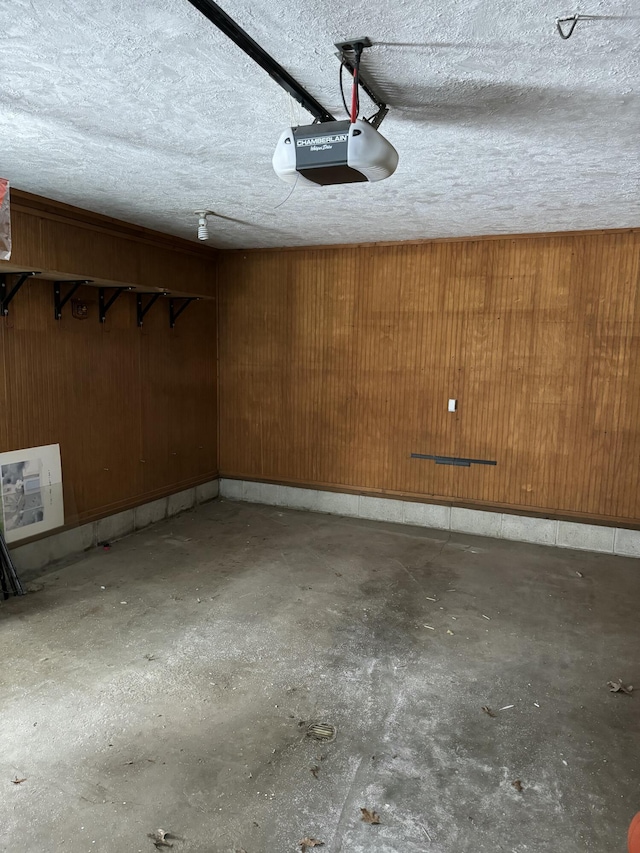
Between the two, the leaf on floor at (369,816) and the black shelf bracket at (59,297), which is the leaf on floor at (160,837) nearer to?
the leaf on floor at (369,816)

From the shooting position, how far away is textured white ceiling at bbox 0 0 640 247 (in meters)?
1.91

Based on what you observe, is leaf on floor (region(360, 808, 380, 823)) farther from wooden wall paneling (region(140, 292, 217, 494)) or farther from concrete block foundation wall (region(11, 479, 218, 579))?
wooden wall paneling (region(140, 292, 217, 494))

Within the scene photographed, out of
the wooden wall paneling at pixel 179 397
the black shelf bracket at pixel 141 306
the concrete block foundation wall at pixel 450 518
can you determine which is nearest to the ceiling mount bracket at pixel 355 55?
the black shelf bracket at pixel 141 306

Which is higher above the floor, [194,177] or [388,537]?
[194,177]

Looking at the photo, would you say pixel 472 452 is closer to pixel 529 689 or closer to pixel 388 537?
pixel 388 537

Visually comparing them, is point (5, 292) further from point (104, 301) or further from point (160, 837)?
point (160, 837)

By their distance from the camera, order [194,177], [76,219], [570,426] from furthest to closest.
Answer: [570,426]
[76,219]
[194,177]

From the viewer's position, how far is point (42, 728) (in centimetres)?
272

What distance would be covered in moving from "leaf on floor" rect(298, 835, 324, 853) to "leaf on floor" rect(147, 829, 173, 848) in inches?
19.0

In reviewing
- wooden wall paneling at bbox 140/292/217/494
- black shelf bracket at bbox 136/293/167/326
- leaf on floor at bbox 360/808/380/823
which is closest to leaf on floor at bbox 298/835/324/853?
leaf on floor at bbox 360/808/380/823

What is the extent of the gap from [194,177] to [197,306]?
2747 millimetres

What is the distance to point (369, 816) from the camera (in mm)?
2242

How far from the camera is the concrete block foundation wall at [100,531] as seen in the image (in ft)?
14.9

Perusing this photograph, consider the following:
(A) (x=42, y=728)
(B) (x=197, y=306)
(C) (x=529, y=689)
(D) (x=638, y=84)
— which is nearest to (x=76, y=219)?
(B) (x=197, y=306)
